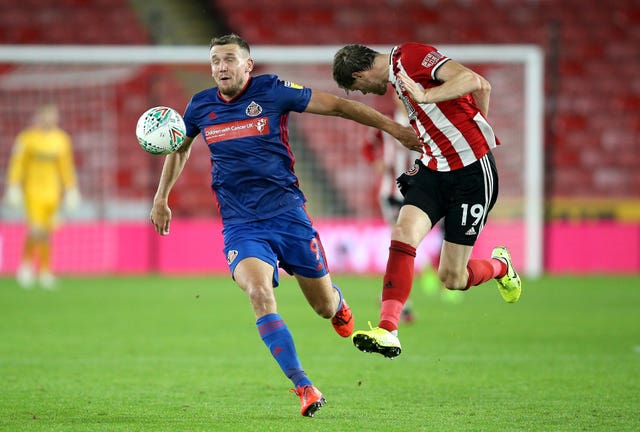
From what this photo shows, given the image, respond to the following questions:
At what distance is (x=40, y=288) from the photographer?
15.4 m

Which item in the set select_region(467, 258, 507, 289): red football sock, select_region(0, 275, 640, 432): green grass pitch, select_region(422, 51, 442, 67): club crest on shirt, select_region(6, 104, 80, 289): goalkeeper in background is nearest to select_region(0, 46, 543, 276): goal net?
select_region(6, 104, 80, 289): goalkeeper in background

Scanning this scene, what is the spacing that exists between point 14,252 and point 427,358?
415 inches

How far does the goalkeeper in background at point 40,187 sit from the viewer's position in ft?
52.0

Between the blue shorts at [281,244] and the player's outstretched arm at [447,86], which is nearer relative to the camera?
the player's outstretched arm at [447,86]

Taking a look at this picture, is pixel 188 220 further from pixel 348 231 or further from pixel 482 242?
pixel 482 242

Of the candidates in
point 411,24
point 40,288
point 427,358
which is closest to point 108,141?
point 40,288

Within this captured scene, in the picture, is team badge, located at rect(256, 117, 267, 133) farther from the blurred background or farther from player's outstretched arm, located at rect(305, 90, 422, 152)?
the blurred background

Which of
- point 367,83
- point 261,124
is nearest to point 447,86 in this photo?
point 367,83

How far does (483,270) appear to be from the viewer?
24.0 ft

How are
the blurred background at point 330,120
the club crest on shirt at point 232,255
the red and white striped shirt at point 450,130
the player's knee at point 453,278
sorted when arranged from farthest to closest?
the blurred background at point 330,120, the player's knee at point 453,278, the red and white striped shirt at point 450,130, the club crest on shirt at point 232,255

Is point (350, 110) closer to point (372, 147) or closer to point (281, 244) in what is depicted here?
point (281, 244)

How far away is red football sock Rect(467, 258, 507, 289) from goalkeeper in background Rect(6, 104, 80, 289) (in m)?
9.61

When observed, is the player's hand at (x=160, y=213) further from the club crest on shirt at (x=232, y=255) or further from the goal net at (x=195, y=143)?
the goal net at (x=195, y=143)

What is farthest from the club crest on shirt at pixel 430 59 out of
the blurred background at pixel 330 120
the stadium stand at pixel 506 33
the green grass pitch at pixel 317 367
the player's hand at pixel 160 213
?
the stadium stand at pixel 506 33
